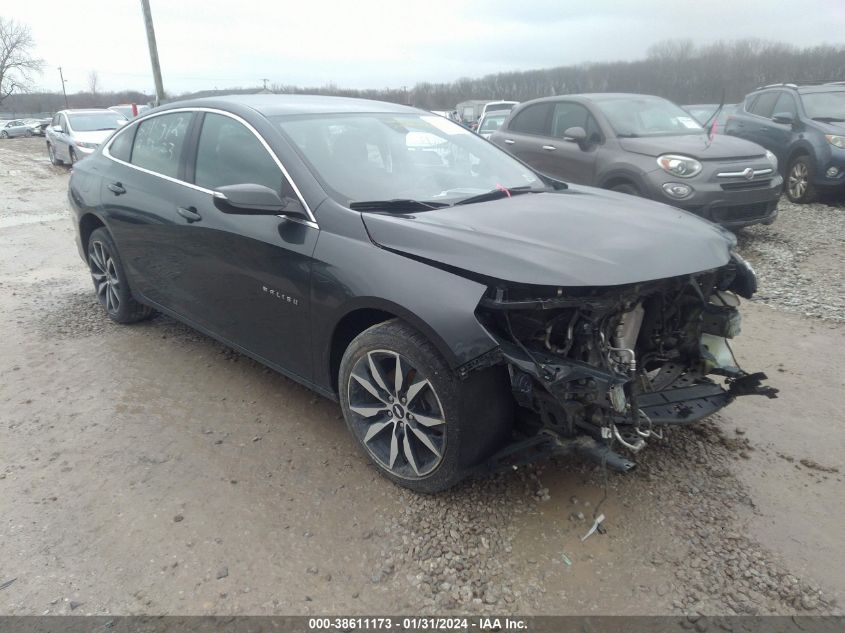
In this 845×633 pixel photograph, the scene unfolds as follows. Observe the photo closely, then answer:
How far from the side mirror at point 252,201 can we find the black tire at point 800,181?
345 inches

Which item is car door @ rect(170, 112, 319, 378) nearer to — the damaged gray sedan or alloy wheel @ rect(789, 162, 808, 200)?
the damaged gray sedan

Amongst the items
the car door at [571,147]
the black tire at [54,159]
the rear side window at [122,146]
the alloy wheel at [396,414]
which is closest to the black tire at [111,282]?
the rear side window at [122,146]

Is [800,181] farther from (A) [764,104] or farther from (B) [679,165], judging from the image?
(B) [679,165]

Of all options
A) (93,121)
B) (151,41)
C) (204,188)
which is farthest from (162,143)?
(151,41)

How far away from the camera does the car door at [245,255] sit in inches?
122

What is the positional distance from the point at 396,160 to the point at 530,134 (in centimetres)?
534

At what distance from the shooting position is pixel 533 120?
8359 mm

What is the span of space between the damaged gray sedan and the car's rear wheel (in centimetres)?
707

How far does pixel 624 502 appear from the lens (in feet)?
9.23

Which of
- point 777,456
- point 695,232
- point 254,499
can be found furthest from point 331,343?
point 777,456

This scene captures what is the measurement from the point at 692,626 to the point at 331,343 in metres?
1.90

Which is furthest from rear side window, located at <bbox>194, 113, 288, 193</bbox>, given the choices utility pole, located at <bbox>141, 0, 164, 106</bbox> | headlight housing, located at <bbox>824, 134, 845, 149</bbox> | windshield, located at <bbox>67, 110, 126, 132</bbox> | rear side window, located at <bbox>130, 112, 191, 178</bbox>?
utility pole, located at <bbox>141, 0, 164, 106</bbox>

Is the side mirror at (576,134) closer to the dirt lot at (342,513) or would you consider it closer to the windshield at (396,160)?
Answer: the windshield at (396,160)

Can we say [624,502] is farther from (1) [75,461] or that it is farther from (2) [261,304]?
(1) [75,461]
